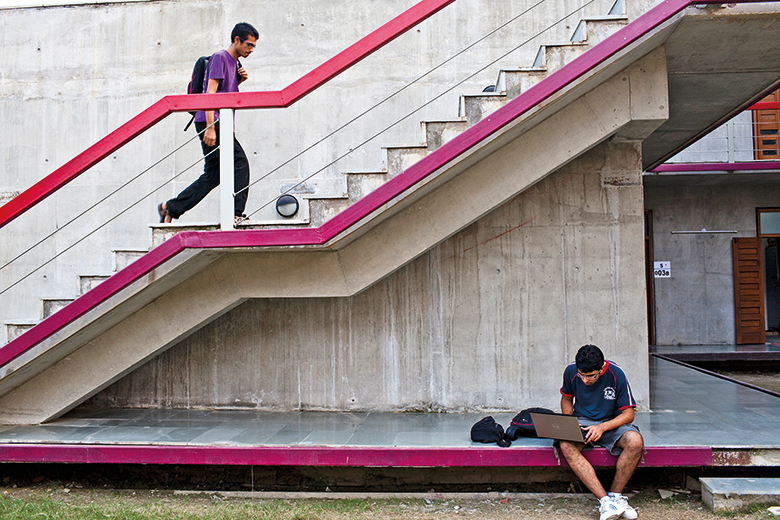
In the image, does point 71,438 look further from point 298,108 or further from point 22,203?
point 298,108

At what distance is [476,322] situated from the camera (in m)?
6.44

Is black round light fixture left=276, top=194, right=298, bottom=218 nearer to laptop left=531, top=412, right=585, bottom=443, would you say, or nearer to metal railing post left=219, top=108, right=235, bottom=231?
metal railing post left=219, top=108, right=235, bottom=231

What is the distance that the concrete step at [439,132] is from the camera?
512 centimetres

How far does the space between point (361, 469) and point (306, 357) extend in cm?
156

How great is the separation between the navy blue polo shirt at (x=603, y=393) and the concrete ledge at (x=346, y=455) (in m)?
0.30

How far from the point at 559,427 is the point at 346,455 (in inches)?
68.4

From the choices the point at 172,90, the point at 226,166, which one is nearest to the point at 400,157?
the point at 226,166

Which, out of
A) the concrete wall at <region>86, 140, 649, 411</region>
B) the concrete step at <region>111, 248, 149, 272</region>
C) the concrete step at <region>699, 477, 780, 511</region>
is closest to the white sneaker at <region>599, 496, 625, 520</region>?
the concrete step at <region>699, 477, 780, 511</region>

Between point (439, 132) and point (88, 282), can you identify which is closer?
point (439, 132)

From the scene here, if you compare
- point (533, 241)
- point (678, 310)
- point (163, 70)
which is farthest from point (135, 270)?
point (678, 310)

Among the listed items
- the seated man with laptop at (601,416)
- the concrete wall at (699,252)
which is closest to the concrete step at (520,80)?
the seated man with laptop at (601,416)

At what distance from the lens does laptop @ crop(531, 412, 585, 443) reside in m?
4.61

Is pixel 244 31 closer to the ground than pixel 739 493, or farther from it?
farther from it

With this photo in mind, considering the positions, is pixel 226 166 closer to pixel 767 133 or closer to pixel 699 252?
pixel 699 252
